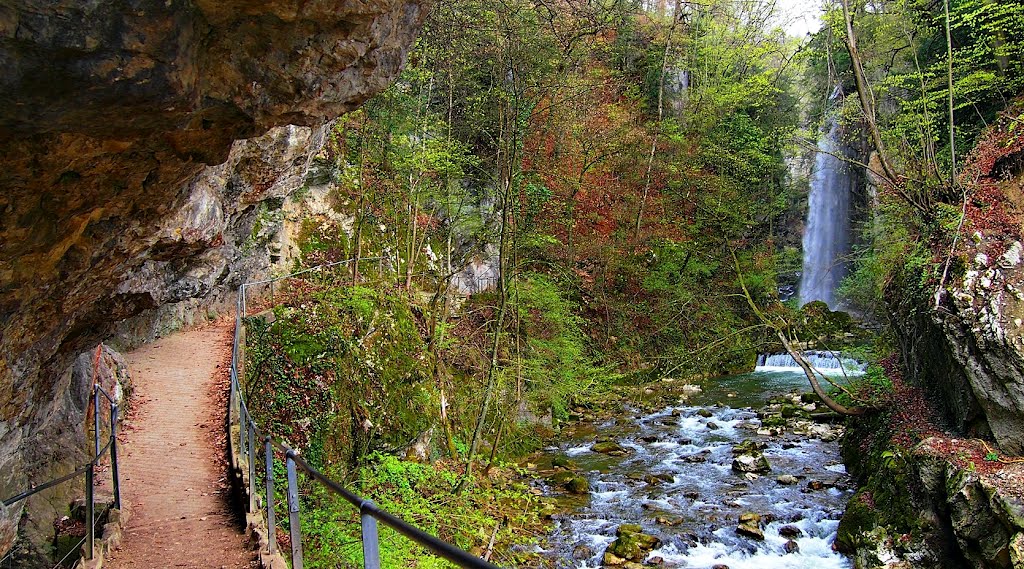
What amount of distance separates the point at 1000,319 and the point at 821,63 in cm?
1884

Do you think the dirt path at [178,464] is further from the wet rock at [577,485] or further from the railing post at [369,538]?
the wet rock at [577,485]

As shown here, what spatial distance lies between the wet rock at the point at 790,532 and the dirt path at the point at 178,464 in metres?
7.66

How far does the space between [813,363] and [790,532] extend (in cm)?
1127

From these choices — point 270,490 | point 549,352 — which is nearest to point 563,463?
point 549,352

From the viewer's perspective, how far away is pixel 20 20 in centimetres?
234

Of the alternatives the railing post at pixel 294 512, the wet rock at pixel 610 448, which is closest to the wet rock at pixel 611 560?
the wet rock at pixel 610 448

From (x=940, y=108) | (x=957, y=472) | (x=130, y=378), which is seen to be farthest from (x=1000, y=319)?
(x=130, y=378)

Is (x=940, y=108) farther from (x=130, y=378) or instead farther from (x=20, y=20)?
(x=130, y=378)

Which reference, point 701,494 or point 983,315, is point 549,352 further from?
point 983,315

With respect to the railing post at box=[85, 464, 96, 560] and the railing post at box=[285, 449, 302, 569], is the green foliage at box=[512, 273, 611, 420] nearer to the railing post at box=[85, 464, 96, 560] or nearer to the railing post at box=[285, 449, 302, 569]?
the railing post at box=[85, 464, 96, 560]

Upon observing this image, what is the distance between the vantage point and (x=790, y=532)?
30.8 ft

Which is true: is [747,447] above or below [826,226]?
below

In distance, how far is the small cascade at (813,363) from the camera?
18.0 m

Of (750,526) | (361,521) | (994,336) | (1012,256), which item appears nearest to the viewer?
(361,521)
